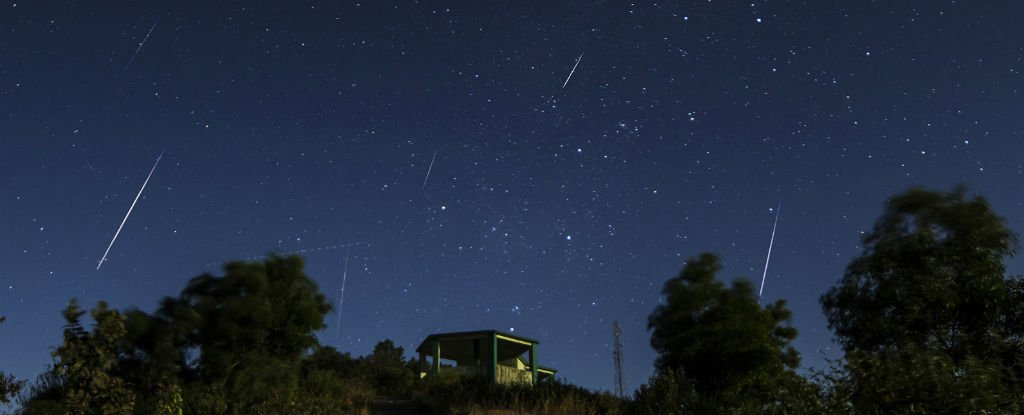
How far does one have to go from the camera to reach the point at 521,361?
4025 cm

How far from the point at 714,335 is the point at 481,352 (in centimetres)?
1165

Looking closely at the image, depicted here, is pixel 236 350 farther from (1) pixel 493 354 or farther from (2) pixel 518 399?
(1) pixel 493 354

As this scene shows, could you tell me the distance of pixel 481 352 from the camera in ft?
111

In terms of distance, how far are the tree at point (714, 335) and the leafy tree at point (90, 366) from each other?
57.6 feet

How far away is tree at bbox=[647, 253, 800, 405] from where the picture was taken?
25406 mm

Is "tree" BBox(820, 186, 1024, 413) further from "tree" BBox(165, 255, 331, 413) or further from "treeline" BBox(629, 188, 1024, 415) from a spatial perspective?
"tree" BBox(165, 255, 331, 413)

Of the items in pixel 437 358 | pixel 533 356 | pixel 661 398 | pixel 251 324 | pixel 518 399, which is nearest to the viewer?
pixel 661 398

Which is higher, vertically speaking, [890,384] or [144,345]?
[144,345]

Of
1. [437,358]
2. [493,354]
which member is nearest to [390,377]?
[437,358]

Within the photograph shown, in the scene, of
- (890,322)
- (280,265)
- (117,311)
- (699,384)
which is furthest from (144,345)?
(890,322)

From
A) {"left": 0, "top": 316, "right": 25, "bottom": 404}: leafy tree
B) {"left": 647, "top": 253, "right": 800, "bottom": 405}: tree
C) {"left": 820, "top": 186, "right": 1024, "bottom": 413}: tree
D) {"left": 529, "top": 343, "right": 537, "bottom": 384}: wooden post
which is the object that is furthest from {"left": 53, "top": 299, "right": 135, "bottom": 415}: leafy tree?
{"left": 529, "top": 343, "right": 537, "bottom": 384}: wooden post

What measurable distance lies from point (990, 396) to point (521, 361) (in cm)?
3176

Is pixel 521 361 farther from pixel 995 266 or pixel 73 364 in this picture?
pixel 73 364

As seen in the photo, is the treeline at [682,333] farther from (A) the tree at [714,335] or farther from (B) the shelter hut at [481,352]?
(B) the shelter hut at [481,352]
